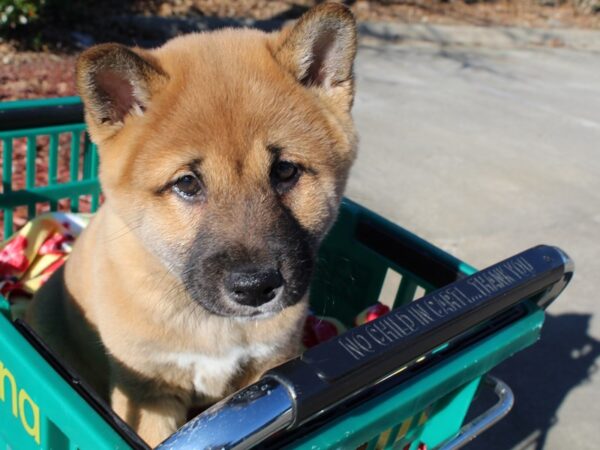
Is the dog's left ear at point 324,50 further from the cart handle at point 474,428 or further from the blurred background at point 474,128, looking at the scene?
the blurred background at point 474,128

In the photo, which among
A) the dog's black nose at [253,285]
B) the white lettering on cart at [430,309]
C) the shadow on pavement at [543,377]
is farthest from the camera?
the shadow on pavement at [543,377]

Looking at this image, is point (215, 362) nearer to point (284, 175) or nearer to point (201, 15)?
point (284, 175)

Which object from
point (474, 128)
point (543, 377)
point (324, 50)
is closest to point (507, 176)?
point (474, 128)

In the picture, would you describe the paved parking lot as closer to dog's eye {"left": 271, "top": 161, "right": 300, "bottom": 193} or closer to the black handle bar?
the black handle bar

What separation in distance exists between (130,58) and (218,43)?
0.99 feet

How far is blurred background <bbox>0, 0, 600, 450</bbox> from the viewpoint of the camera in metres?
3.30

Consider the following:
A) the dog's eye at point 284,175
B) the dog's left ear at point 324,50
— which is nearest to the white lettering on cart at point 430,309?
the dog's eye at point 284,175

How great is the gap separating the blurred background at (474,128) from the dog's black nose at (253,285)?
4.96ft

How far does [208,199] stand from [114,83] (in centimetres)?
38

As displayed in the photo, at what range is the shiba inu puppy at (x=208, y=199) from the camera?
1.75 metres

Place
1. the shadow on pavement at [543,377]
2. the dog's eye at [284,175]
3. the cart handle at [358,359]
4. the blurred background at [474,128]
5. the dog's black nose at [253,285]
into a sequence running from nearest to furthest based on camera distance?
the cart handle at [358,359] → the dog's black nose at [253,285] → the dog's eye at [284,175] → the shadow on pavement at [543,377] → the blurred background at [474,128]

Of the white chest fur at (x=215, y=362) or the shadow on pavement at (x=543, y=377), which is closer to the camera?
the white chest fur at (x=215, y=362)

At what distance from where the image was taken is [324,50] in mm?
1987

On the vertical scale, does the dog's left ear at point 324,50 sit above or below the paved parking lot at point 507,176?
above
